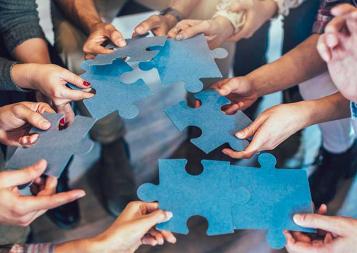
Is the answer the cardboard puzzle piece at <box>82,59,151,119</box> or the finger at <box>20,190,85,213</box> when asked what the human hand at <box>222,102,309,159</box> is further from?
the finger at <box>20,190,85,213</box>

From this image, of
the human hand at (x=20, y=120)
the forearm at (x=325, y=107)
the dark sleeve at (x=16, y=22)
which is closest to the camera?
the human hand at (x=20, y=120)

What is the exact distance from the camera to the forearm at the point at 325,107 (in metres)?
0.96

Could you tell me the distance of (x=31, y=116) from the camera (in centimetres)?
86

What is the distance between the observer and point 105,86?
891 mm

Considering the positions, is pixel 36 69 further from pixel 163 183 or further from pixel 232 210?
pixel 232 210

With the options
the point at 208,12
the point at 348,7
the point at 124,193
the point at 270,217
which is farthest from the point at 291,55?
the point at 124,193

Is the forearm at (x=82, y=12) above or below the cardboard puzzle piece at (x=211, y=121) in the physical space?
above

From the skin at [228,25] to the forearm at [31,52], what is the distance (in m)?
0.34

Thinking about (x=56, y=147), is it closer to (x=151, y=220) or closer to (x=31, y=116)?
(x=31, y=116)

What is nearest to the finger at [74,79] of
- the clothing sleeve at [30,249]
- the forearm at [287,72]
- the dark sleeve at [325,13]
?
the clothing sleeve at [30,249]

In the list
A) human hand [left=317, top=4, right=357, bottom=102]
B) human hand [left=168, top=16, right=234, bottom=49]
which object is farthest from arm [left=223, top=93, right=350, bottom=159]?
human hand [left=168, top=16, right=234, bottom=49]

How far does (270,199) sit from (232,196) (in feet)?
0.24

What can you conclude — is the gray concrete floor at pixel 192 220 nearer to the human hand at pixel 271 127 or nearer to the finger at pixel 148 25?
the human hand at pixel 271 127

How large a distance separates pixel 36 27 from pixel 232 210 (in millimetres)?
722
